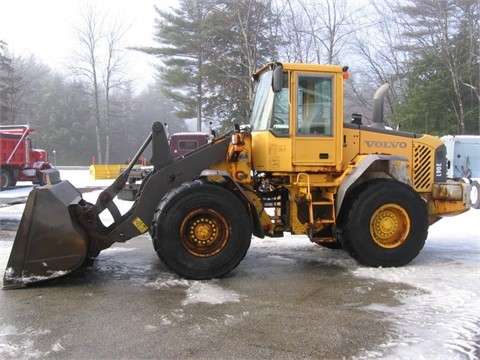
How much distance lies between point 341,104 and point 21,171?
67.3 ft

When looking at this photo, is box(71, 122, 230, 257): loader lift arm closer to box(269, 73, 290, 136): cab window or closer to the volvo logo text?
box(269, 73, 290, 136): cab window

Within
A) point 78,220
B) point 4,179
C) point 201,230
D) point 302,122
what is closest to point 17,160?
point 4,179

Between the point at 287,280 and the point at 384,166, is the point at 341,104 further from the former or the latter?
the point at 287,280

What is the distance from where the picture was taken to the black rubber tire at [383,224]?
6.32 meters

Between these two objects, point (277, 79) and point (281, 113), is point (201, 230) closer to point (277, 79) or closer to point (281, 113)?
point (281, 113)

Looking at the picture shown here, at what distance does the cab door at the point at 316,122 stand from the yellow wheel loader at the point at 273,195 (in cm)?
1

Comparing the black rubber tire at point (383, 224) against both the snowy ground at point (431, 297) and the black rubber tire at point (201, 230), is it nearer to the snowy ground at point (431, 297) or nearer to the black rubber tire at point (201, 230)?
the snowy ground at point (431, 297)

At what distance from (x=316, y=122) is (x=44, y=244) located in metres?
3.78

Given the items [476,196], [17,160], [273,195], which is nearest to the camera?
[273,195]

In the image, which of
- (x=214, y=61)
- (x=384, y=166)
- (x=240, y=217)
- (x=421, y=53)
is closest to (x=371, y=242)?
(x=384, y=166)

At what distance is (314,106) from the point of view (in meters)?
6.41

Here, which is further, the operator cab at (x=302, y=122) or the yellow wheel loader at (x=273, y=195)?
the operator cab at (x=302, y=122)

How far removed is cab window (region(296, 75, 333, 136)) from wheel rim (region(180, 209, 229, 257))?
166 cm

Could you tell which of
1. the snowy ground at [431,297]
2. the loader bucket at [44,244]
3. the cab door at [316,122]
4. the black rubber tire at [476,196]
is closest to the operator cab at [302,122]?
the cab door at [316,122]
